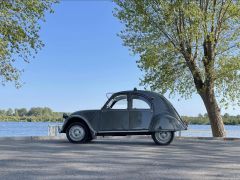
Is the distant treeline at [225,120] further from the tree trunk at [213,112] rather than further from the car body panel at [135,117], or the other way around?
the car body panel at [135,117]

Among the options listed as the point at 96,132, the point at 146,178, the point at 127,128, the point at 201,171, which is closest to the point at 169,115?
the point at 127,128

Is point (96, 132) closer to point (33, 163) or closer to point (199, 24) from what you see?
point (33, 163)

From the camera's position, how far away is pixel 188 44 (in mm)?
20203

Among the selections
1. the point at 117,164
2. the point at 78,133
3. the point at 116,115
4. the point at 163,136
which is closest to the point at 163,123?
the point at 163,136

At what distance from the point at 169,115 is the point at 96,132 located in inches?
90.6

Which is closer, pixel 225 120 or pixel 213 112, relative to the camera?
pixel 213 112

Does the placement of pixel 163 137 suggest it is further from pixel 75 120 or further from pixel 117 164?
pixel 117 164

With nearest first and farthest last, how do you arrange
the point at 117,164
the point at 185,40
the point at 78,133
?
the point at 117,164 → the point at 78,133 → the point at 185,40

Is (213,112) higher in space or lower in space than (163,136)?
higher

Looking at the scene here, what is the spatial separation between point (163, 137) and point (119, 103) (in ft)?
5.60

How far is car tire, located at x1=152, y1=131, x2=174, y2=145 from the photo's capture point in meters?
12.7

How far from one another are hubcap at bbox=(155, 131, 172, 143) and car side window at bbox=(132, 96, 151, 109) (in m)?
0.89

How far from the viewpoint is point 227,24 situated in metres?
21.0

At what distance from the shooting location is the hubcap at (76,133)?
13002 millimetres
